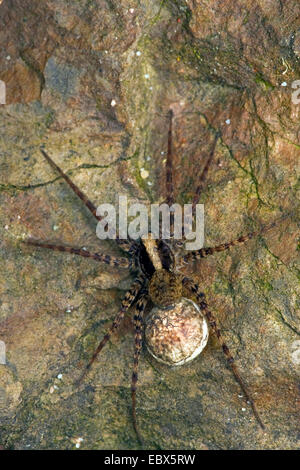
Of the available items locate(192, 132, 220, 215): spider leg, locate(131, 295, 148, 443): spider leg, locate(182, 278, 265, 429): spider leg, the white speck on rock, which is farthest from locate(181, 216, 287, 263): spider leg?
the white speck on rock

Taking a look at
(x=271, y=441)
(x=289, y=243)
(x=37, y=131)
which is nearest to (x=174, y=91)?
(x=37, y=131)

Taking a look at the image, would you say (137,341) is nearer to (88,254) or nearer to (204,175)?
(88,254)

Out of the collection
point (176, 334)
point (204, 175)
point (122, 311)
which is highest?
point (204, 175)

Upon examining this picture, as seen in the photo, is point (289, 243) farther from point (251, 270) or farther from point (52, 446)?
point (52, 446)

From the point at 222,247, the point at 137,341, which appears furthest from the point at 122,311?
the point at 222,247

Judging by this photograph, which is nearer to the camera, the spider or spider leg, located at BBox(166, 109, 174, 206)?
the spider

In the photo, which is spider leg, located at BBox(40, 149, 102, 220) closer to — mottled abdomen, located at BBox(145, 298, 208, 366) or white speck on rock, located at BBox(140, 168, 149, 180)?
white speck on rock, located at BBox(140, 168, 149, 180)
